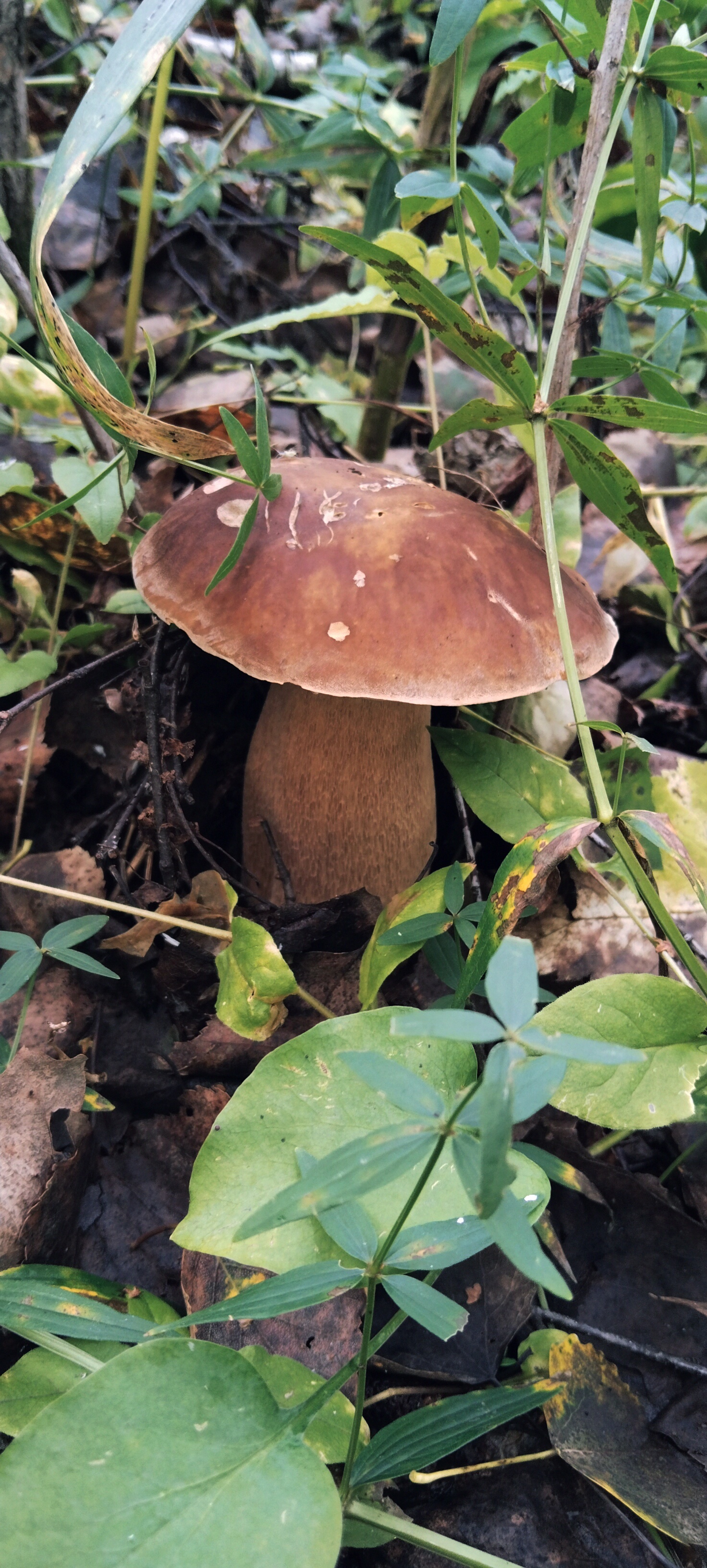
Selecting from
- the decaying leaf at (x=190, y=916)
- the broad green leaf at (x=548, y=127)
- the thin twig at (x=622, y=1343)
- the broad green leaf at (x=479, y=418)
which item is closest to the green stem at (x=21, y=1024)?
the decaying leaf at (x=190, y=916)

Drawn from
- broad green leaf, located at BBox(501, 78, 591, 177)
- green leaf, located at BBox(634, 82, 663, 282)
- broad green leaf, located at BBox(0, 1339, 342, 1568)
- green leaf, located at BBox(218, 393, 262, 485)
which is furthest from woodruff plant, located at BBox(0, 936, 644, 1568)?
broad green leaf, located at BBox(501, 78, 591, 177)

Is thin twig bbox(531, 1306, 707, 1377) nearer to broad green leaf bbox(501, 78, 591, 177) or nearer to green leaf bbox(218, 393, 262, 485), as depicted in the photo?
green leaf bbox(218, 393, 262, 485)

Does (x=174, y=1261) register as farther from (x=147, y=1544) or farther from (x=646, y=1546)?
(x=646, y=1546)

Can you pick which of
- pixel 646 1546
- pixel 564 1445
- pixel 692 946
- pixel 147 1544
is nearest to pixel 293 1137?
pixel 147 1544

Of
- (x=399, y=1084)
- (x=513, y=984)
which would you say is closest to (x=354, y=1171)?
(x=399, y=1084)

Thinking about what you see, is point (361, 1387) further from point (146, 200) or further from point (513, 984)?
point (146, 200)

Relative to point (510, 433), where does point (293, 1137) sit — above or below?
below
